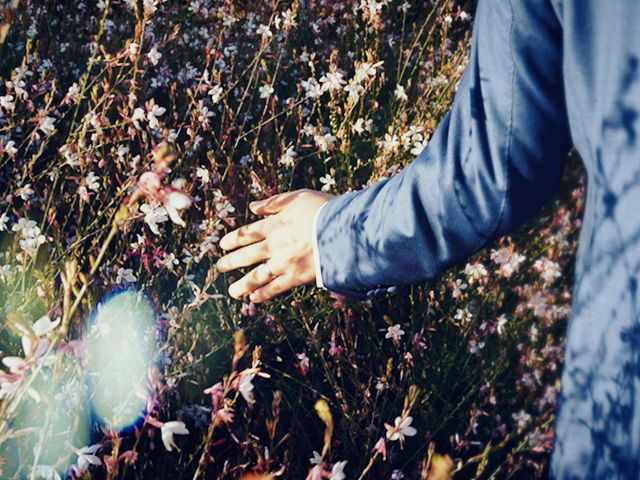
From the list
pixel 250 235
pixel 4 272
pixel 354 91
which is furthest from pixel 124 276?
pixel 354 91

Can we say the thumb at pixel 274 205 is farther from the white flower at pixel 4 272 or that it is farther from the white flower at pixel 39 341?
the white flower at pixel 4 272

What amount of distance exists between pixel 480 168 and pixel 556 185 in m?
0.23

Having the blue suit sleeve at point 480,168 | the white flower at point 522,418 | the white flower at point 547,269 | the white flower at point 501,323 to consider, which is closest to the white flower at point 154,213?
the blue suit sleeve at point 480,168

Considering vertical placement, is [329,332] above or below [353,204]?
below

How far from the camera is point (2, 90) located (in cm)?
304

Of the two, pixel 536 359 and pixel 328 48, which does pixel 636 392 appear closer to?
pixel 536 359

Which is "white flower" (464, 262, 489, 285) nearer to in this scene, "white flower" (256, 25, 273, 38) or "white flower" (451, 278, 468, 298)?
"white flower" (451, 278, 468, 298)

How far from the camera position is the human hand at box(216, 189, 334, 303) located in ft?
4.79

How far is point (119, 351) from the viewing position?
1862 mm

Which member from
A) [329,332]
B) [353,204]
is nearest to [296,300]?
[329,332]

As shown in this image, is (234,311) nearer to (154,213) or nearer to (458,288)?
(154,213)

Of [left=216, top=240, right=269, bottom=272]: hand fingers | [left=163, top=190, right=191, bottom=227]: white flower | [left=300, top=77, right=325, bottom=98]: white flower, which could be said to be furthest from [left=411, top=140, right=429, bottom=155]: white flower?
[left=163, top=190, right=191, bottom=227]: white flower

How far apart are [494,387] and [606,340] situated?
5.20ft

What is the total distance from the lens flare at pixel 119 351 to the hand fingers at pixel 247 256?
1.34ft
